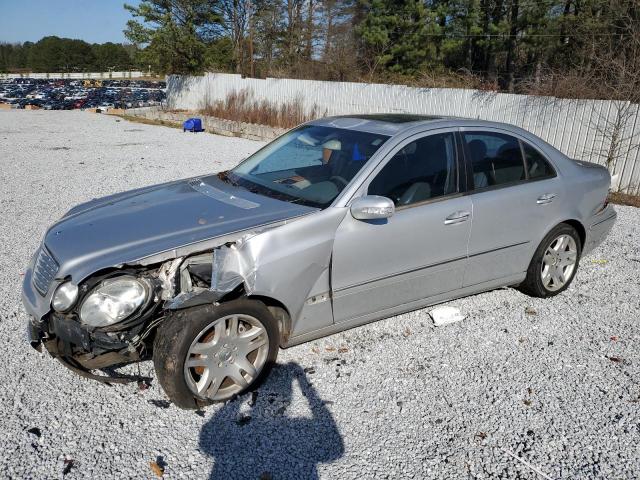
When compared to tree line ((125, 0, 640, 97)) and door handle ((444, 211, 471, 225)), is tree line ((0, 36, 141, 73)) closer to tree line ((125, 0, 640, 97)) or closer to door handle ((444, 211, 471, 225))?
tree line ((125, 0, 640, 97))

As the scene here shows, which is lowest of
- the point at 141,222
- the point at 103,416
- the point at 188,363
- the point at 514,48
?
the point at 103,416

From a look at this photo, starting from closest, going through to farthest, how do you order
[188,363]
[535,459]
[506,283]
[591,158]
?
[535,459], [188,363], [506,283], [591,158]

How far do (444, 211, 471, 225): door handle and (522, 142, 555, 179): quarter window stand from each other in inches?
36.5

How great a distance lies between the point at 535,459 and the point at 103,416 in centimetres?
247

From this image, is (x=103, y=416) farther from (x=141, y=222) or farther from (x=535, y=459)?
(x=535, y=459)

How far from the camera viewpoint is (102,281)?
9.42 ft

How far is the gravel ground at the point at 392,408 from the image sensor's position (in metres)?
2.70

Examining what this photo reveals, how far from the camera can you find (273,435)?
2918mm

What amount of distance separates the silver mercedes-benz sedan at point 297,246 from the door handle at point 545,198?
0.05 ft

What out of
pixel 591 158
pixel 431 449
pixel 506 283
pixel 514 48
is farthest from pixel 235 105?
pixel 431 449

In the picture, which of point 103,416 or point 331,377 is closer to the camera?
point 103,416

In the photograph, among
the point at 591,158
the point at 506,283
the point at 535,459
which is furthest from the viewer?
the point at 591,158

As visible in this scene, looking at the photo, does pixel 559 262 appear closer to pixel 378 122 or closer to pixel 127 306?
pixel 378 122

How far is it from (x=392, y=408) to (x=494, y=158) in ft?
7.27
